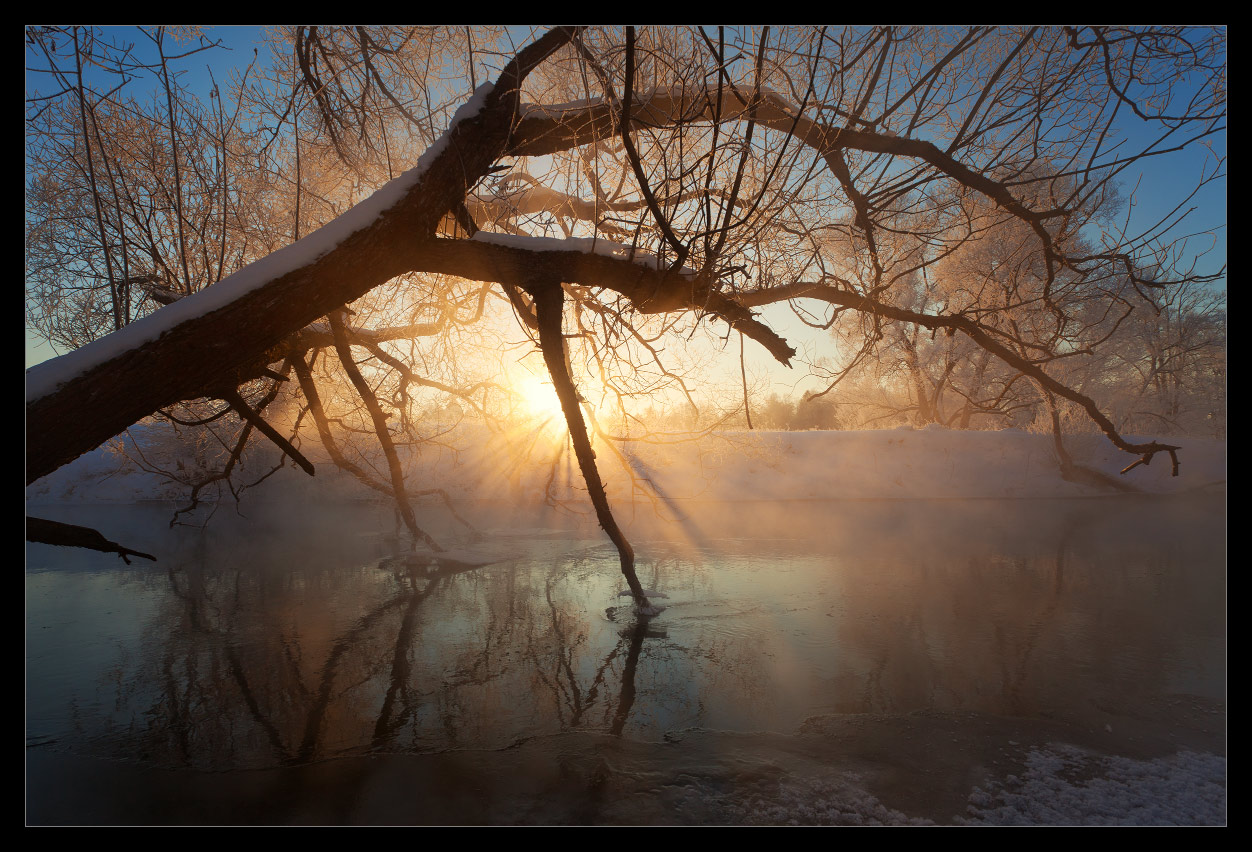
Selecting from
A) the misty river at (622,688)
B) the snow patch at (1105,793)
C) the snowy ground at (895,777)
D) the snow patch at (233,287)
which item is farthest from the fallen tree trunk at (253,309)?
the snow patch at (1105,793)

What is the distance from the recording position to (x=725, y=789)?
108 inches

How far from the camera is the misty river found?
275cm

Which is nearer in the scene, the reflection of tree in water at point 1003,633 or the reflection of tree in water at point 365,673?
the reflection of tree in water at point 365,673

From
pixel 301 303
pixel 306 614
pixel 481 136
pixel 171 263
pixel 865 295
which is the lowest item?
pixel 306 614

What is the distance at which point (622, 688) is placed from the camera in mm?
3877

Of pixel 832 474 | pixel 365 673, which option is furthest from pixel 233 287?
pixel 832 474

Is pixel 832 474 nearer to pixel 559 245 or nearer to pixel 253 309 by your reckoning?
pixel 559 245

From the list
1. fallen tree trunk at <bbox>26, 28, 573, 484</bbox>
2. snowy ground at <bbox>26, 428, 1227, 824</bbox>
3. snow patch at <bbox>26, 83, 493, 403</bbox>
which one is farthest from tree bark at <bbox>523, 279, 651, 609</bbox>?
snowy ground at <bbox>26, 428, 1227, 824</bbox>

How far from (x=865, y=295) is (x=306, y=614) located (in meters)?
5.54

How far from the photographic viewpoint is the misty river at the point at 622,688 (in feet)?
9.02

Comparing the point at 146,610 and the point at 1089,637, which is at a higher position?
the point at 146,610

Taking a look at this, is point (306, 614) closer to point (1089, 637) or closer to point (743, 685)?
point (743, 685)

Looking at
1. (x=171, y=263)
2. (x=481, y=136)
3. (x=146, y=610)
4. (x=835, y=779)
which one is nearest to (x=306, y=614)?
(x=146, y=610)

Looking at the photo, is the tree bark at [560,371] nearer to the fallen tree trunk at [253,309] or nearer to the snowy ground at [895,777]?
the fallen tree trunk at [253,309]
